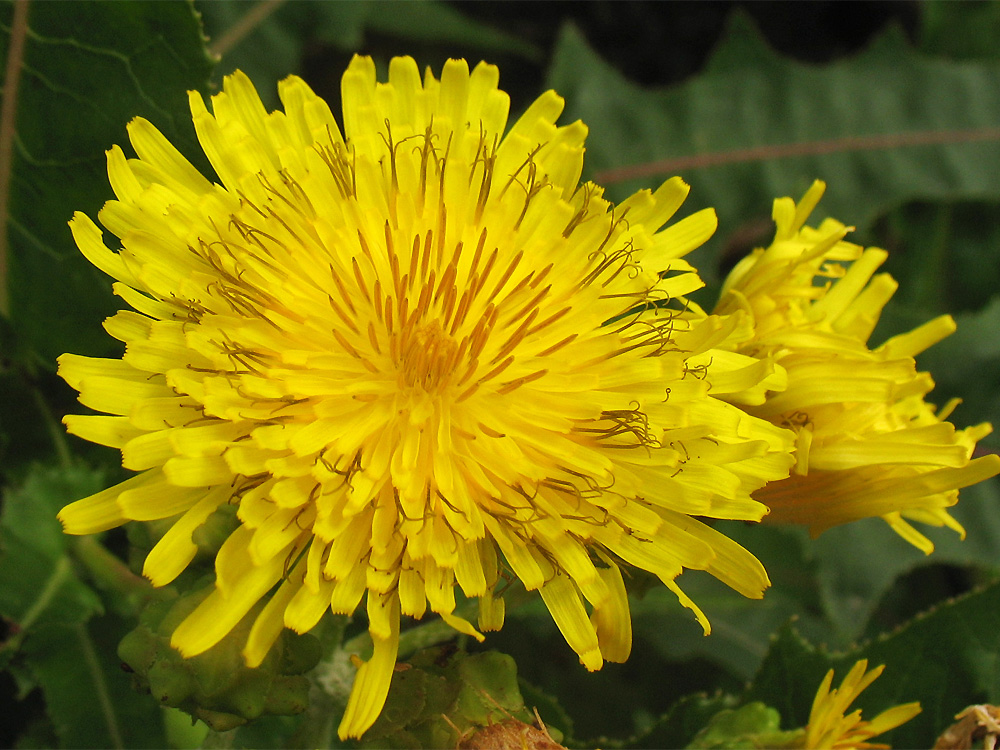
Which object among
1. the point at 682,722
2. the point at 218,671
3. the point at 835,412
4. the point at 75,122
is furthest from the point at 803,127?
the point at 218,671

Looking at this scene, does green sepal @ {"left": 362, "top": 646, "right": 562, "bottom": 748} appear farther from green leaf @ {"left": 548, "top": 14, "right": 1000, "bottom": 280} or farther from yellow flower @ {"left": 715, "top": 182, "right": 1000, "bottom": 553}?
green leaf @ {"left": 548, "top": 14, "right": 1000, "bottom": 280}

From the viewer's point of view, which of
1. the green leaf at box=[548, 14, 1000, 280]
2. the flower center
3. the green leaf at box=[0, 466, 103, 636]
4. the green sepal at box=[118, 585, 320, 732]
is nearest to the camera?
the green sepal at box=[118, 585, 320, 732]

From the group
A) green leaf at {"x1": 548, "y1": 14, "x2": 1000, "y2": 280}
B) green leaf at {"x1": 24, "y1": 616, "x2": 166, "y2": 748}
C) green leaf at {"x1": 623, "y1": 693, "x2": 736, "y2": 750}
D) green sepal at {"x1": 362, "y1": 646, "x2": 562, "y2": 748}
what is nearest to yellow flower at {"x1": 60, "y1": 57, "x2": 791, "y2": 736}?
green sepal at {"x1": 362, "y1": 646, "x2": 562, "y2": 748}

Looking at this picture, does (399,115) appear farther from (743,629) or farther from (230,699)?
(743,629)

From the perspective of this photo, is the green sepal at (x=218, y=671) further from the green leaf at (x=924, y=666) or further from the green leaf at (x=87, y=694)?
the green leaf at (x=924, y=666)

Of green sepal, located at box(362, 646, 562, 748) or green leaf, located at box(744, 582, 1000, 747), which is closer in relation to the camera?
green sepal, located at box(362, 646, 562, 748)
